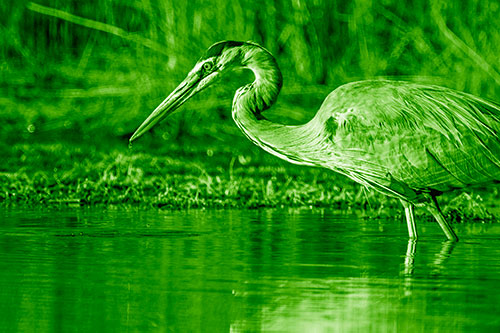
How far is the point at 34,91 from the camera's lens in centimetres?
1823

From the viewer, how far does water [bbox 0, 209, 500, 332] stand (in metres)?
6.00

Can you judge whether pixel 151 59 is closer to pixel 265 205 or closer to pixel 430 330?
pixel 265 205

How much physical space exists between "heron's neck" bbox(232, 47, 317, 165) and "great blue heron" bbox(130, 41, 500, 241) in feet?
0.03

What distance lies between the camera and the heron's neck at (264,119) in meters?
9.61

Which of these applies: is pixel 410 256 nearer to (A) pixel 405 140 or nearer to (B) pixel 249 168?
(A) pixel 405 140

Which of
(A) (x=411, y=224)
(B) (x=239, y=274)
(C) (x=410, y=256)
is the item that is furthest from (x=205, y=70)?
(B) (x=239, y=274)

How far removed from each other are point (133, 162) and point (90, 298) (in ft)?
25.0

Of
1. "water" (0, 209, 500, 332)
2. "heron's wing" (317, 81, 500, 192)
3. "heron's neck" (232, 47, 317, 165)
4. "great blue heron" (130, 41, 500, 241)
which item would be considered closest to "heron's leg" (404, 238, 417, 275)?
"water" (0, 209, 500, 332)

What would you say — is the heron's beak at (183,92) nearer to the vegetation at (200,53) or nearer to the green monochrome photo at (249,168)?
the green monochrome photo at (249,168)

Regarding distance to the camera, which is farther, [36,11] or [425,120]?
[36,11]

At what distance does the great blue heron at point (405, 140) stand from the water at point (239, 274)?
0.41m

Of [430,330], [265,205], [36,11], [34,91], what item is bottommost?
[430,330]

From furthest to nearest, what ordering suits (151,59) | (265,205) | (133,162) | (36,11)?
(36,11) → (151,59) → (133,162) → (265,205)

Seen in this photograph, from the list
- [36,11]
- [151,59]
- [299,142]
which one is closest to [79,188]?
[299,142]
